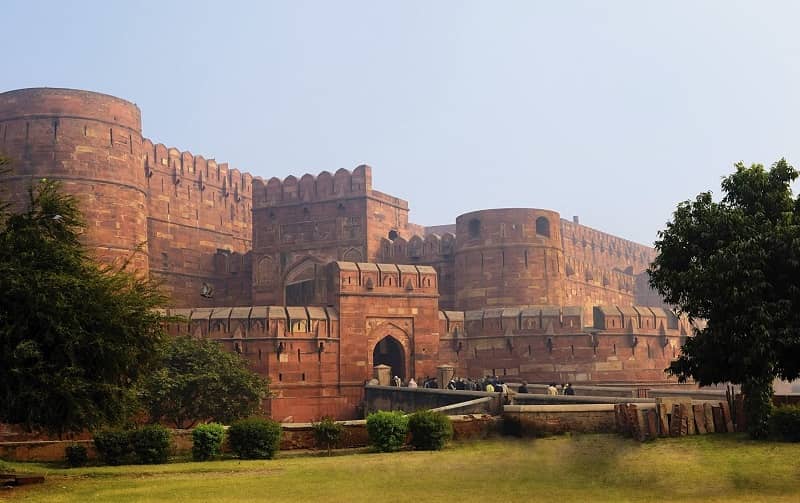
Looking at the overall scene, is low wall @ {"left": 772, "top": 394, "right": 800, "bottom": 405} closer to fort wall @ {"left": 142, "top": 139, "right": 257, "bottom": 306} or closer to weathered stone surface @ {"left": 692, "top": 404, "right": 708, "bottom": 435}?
weathered stone surface @ {"left": 692, "top": 404, "right": 708, "bottom": 435}

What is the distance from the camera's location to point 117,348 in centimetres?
1261

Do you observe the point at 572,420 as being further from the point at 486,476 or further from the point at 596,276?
the point at 596,276

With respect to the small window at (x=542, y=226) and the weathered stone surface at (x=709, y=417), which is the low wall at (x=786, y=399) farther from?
the small window at (x=542, y=226)

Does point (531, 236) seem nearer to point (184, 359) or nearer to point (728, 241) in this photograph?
point (184, 359)

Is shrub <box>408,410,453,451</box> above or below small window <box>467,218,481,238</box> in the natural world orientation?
Result: below

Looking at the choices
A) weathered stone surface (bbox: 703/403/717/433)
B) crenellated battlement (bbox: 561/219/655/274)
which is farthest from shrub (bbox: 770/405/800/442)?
crenellated battlement (bbox: 561/219/655/274)

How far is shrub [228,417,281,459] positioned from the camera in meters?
14.3

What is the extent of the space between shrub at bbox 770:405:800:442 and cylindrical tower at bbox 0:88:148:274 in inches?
909

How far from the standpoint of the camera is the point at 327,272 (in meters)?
30.6

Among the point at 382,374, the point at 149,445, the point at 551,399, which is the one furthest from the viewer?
the point at 382,374

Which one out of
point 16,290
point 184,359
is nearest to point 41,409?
point 16,290

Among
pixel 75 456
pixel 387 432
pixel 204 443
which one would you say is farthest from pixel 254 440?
pixel 75 456

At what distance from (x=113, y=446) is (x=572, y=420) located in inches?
271

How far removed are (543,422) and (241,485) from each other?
5.55 m
